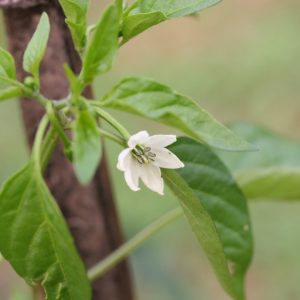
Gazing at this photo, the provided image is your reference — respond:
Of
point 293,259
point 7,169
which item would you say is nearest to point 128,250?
point 293,259

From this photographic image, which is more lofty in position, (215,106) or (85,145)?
(85,145)

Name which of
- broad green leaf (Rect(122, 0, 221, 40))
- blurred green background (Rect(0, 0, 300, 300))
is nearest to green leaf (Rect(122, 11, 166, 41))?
broad green leaf (Rect(122, 0, 221, 40))

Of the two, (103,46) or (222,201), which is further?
(222,201)

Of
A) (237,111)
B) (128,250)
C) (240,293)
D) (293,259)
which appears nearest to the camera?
(240,293)

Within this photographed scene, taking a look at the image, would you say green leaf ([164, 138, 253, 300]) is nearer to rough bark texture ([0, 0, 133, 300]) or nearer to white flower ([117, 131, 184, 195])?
white flower ([117, 131, 184, 195])

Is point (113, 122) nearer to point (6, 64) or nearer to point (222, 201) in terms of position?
point (6, 64)

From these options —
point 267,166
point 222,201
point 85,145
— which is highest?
point 85,145

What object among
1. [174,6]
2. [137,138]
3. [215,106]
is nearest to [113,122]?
[137,138]

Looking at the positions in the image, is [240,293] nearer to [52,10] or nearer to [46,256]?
[46,256]

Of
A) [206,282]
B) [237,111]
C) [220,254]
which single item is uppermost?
[220,254]
